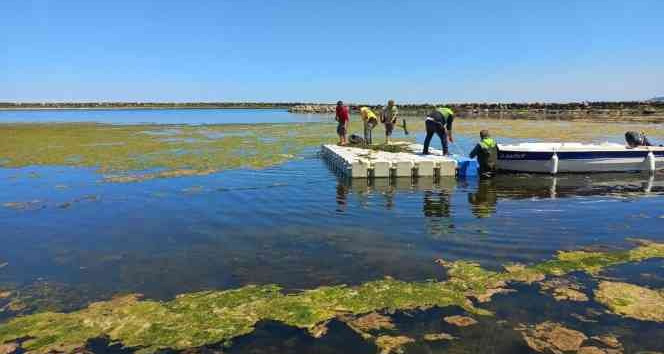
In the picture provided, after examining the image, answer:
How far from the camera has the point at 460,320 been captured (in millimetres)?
5441

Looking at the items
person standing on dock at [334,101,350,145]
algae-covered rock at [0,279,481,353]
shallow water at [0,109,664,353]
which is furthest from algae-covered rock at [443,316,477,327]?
person standing on dock at [334,101,350,145]

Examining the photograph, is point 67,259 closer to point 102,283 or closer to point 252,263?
point 102,283

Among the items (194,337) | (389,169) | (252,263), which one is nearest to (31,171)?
(389,169)

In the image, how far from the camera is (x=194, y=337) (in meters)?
5.20

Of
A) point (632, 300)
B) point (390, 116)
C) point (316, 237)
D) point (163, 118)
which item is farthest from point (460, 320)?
point (163, 118)

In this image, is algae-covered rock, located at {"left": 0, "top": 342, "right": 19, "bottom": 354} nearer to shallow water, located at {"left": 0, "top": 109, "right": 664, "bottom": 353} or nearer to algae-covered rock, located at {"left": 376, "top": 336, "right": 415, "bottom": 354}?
shallow water, located at {"left": 0, "top": 109, "right": 664, "bottom": 353}

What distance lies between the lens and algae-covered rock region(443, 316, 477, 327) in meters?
5.34

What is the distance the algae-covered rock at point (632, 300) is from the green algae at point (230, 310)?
0.60m

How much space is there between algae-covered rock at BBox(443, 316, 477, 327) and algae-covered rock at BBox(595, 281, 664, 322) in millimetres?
1782

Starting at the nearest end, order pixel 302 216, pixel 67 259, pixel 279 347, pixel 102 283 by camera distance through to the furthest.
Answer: pixel 279 347
pixel 102 283
pixel 67 259
pixel 302 216

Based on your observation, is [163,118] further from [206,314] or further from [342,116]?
[206,314]

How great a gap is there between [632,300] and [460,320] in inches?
92.1

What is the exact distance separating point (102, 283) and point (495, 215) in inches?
313

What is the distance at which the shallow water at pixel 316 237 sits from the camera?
218 inches
